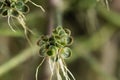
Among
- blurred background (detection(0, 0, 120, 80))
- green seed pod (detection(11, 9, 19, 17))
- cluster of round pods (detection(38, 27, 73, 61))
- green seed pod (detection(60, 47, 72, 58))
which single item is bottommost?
green seed pod (detection(60, 47, 72, 58))

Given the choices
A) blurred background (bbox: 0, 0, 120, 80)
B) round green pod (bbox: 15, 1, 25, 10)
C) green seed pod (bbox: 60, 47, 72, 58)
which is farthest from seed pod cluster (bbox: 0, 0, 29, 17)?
blurred background (bbox: 0, 0, 120, 80)

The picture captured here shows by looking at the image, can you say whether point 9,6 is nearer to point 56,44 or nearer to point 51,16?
point 56,44

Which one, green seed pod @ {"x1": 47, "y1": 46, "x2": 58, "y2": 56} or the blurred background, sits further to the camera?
the blurred background

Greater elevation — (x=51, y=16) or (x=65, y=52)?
(x=51, y=16)

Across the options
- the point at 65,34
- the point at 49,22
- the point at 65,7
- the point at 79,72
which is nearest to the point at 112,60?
the point at 79,72

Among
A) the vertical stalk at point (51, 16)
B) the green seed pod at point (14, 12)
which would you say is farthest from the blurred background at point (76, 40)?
the green seed pod at point (14, 12)

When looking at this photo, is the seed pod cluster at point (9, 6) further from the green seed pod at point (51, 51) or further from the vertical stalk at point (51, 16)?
the vertical stalk at point (51, 16)

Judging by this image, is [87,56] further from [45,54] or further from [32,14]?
[45,54]

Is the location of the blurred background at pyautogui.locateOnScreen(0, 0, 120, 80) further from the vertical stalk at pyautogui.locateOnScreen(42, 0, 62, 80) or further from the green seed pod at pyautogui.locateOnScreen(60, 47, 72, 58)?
the green seed pod at pyautogui.locateOnScreen(60, 47, 72, 58)

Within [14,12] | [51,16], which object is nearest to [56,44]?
[14,12]
